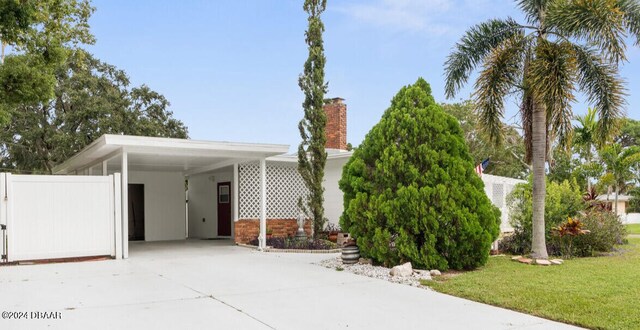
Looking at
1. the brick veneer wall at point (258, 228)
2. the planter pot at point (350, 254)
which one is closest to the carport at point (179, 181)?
the brick veneer wall at point (258, 228)

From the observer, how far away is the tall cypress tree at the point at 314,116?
1330 cm

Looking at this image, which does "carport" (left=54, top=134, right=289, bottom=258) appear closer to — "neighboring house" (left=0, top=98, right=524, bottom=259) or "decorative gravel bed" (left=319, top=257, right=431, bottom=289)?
"neighboring house" (left=0, top=98, right=524, bottom=259)

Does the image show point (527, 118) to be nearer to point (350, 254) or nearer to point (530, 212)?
point (530, 212)

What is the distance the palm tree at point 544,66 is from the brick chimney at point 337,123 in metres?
5.93

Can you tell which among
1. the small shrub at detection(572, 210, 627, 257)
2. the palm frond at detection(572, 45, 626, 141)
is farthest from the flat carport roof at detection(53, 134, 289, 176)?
the small shrub at detection(572, 210, 627, 257)

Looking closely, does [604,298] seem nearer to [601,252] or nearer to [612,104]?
[612,104]

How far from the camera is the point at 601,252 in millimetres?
11398

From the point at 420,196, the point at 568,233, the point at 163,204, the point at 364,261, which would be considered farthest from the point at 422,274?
the point at 163,204

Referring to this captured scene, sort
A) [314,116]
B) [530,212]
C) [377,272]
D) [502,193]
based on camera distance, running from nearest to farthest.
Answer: [377,272], [530,212], [502,193], [314,116]

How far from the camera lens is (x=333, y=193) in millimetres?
15547

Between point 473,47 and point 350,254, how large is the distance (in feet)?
16.5

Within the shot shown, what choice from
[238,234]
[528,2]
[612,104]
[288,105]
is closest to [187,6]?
[288,105]

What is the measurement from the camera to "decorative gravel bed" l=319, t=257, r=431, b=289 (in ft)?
25.6

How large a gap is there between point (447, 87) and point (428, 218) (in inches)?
146
